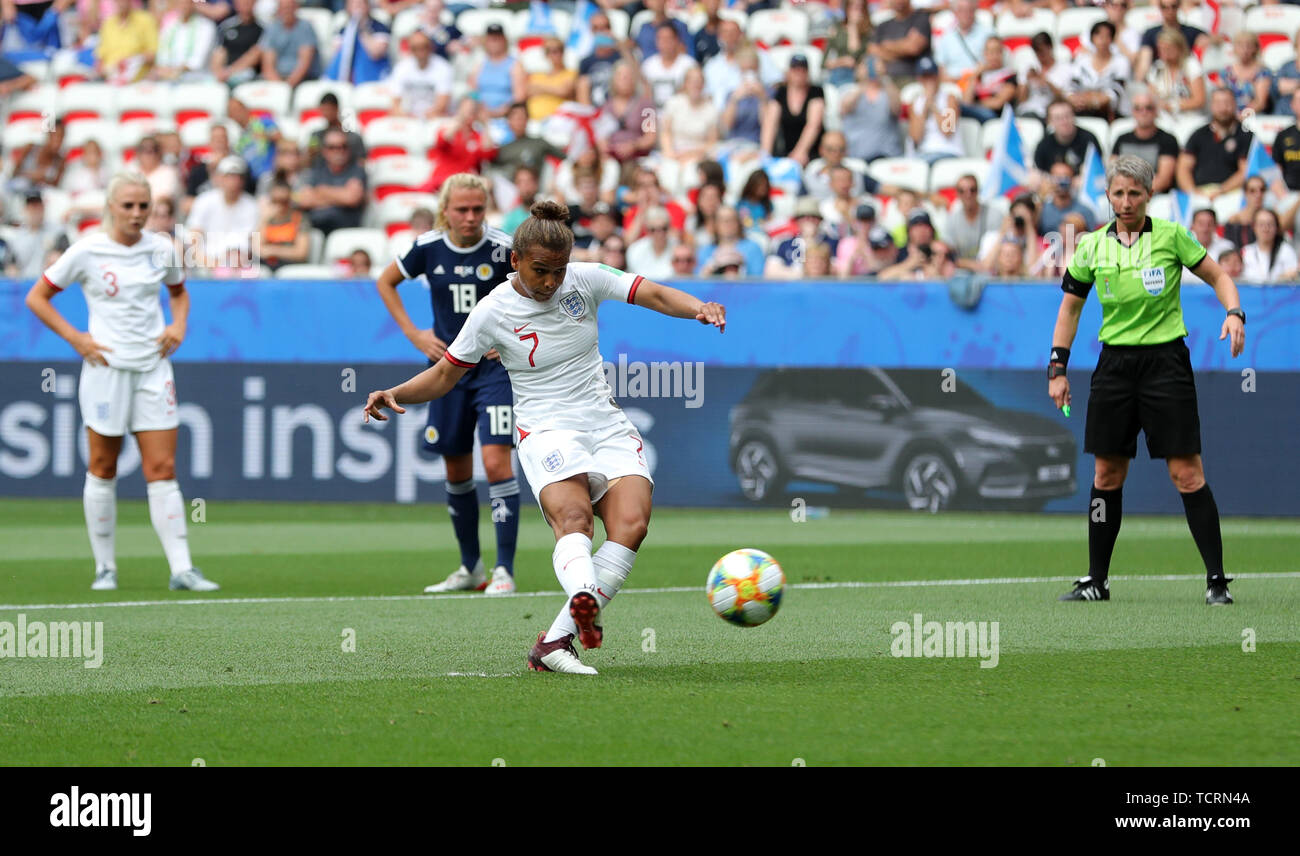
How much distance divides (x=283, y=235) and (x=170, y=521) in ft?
31.0

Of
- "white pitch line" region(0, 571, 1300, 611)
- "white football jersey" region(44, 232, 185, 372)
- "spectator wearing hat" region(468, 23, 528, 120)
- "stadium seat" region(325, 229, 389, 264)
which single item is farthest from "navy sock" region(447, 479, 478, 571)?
"spectator wearing hat" region(468, 23, 528, 120)

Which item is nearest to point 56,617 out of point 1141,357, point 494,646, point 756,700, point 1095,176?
point 494,646

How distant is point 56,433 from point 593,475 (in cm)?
1168

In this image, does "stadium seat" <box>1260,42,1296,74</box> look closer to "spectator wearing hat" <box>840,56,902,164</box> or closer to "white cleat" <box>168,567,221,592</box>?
"spectator wearing hat" <box>840,56,902,164</box>

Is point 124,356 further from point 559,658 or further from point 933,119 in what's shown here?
point 933,119

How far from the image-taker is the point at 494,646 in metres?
8.58

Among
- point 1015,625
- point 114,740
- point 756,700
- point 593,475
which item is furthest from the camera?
point 1015,625

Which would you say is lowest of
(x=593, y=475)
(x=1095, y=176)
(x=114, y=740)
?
(x=114, y=740)

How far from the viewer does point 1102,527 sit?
10.2m

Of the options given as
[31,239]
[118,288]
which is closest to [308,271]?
[31,239]

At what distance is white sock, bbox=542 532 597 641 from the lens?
736cm
